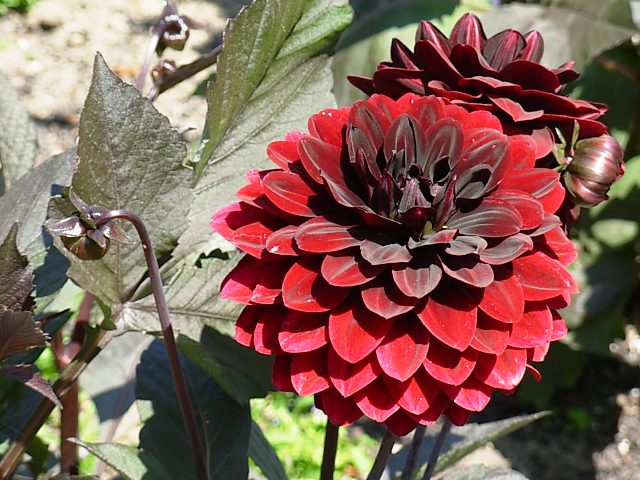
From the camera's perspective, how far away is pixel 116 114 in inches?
17.5

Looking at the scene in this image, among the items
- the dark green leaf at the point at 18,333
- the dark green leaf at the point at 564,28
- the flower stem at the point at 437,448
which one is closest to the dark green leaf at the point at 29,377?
the dark green leaf at the point at 18,333

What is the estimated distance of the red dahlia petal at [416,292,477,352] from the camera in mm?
352

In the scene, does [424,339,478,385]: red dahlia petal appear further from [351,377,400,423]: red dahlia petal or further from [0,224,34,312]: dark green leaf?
[0,224,34,312]: dark green leaf

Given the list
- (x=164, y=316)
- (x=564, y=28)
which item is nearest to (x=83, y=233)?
(x=164, y=316)

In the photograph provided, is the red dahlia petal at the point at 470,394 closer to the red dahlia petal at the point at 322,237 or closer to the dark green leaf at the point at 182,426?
the red dahlia petal at the point at 322,237

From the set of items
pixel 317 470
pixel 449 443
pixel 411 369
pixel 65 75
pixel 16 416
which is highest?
pixel 411 369

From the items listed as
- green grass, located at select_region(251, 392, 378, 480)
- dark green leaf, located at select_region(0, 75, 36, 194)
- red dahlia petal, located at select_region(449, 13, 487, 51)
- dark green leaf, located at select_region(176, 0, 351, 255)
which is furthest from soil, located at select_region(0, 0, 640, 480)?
red dahlia petal, located at select_region(449, 13, 487, 51)

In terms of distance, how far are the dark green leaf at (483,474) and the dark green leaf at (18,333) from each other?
0.31m

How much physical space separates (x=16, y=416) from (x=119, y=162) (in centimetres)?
27

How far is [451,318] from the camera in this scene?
361 mm

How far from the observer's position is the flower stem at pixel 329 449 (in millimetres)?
454

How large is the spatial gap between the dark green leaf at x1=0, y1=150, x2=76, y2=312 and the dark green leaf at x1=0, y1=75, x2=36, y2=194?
10cm

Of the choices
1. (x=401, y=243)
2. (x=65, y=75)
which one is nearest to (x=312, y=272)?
(x=401, y=243)

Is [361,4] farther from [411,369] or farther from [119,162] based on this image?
[411,369]
